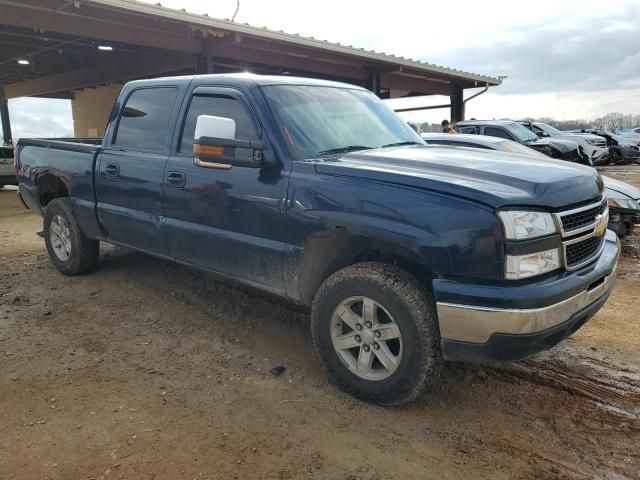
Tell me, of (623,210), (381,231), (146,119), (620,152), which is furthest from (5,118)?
(620,152)

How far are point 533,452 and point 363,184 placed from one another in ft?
5.53

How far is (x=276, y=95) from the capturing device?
3.64 m

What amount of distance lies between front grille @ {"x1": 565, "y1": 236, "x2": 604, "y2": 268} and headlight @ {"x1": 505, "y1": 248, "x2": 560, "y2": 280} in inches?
6.9

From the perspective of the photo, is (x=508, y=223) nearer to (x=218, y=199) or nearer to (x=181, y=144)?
(x=218, y=199)

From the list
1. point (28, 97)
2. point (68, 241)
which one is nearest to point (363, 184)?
point (68, 241)

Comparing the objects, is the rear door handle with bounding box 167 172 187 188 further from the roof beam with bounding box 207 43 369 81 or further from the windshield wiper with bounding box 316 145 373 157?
the roof beam with bounding box 207 43 369 81

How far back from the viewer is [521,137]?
1214 centimetres

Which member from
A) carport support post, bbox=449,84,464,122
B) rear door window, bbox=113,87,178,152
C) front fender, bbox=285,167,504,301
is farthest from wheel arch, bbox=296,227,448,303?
carport support post, bbox=449,84,464,122

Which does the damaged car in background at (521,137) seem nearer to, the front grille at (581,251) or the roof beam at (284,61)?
the roof beam at (284,61)

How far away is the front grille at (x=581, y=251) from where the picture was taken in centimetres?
285

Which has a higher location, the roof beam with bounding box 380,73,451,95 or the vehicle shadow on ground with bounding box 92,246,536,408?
the roof beam with bounding box 380,73,451,95

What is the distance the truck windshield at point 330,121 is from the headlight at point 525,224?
1.36 metres

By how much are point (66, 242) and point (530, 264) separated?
4.85m

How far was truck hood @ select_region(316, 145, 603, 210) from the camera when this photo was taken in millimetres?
2674
